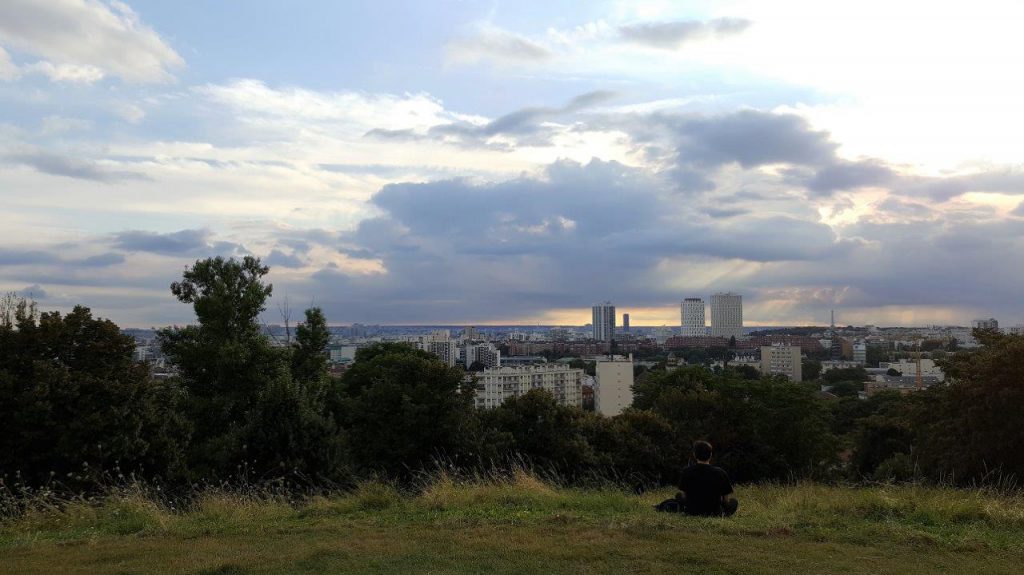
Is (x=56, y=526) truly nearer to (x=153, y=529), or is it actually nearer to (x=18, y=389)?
(x=153, y=529)

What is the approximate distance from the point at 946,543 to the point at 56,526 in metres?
9.31

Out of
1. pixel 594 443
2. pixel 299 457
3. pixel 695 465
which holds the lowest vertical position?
pixel 594 443

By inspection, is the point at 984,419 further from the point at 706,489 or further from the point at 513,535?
the point at 513,535

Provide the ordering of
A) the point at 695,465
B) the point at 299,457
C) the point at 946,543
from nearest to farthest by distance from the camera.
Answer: the point at 946,543 → the point at 695,465 → the point at 299,457

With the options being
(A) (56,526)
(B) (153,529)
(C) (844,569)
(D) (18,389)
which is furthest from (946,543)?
(D) (18,389)

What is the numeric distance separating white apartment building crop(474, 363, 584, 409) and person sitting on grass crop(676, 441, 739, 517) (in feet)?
249

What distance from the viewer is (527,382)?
90.8 meters

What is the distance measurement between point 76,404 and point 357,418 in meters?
10.9

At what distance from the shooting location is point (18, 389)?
12.5 meters

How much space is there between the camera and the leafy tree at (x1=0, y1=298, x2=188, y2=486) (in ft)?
40.3

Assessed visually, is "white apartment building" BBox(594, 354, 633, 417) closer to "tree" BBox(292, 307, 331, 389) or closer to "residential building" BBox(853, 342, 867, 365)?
"tree" BBox(292, 307, 331, 389)

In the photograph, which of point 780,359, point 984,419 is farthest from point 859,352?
point 984,419

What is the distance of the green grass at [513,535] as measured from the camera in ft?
18.5

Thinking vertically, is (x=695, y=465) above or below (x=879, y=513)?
above
